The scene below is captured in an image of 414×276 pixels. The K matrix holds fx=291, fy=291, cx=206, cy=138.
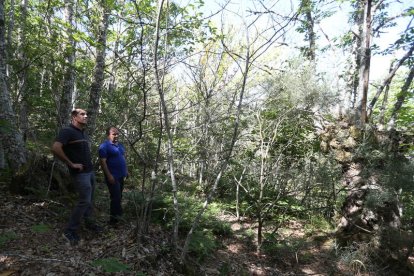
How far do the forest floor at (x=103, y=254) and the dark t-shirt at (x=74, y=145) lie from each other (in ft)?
3.46

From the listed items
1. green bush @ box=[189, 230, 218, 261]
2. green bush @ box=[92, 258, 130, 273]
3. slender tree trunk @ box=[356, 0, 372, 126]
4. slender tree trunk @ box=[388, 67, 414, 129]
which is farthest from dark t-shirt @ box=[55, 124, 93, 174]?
slender tree trunk @ box=[388, 67, 414, 129]

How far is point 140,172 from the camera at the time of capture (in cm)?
1095

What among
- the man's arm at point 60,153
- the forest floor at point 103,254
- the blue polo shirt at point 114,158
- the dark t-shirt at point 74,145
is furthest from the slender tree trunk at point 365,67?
the man's arm at point 60,153

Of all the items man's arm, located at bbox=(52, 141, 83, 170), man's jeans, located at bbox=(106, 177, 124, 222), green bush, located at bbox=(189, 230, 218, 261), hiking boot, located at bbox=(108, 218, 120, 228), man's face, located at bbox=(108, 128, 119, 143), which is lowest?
green bush, located at bbox=(189, 230, 218, 261)

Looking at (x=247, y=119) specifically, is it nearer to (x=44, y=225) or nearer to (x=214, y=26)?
(x=214, y=26)

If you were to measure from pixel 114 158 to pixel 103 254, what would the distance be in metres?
1.58

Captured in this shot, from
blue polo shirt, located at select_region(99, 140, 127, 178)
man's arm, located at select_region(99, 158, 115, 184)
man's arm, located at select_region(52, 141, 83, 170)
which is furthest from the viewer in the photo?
blue polo shirt, located at select_region(99, 140, 127, 178)

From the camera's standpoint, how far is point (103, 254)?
384 cm

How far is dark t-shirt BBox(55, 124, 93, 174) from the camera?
3.92 m

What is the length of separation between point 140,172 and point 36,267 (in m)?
7.68

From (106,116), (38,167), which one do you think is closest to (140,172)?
(106,116)

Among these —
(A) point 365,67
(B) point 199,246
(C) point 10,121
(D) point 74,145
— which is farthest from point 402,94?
(C) point 10,121

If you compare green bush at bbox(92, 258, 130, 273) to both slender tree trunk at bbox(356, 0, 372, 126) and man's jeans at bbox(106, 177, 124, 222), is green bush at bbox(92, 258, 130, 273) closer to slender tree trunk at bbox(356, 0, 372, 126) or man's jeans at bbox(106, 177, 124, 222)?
man's jeans at bbox(106, 177, 124, 222)

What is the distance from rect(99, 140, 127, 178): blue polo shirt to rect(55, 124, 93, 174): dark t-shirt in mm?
647
